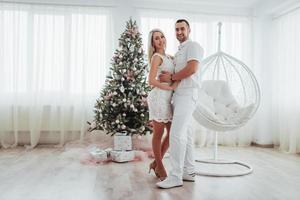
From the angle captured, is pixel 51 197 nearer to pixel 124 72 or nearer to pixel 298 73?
pixel 124 72

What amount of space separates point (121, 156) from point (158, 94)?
4.60 feet

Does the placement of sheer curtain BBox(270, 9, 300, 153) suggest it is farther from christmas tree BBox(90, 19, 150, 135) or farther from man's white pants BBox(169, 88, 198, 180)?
man's white pants BBox(169, 88, 198, 180)

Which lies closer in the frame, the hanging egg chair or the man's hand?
the man's hand

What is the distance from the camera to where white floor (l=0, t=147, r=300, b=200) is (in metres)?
2.63

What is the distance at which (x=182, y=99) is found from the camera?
287cm

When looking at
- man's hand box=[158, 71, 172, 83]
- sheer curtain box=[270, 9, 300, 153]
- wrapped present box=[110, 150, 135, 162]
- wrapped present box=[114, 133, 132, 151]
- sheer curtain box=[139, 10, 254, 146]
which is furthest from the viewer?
sheer curtain box=[139, 10, 254, 146]

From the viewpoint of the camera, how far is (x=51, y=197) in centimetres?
254

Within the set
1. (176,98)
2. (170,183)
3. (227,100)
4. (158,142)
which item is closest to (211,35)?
(227,100)

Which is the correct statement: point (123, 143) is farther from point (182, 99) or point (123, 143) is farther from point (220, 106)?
point (182, 99)

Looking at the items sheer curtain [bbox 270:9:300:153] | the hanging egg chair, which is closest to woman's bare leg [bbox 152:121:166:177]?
the hanging egg chair

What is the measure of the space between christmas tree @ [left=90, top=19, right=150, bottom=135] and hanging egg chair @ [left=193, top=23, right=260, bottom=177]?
0.90 m

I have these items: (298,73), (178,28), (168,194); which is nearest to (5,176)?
(168,194)

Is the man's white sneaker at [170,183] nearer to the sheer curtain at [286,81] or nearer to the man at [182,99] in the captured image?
the man at [182,99]

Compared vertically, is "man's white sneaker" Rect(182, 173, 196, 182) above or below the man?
below
